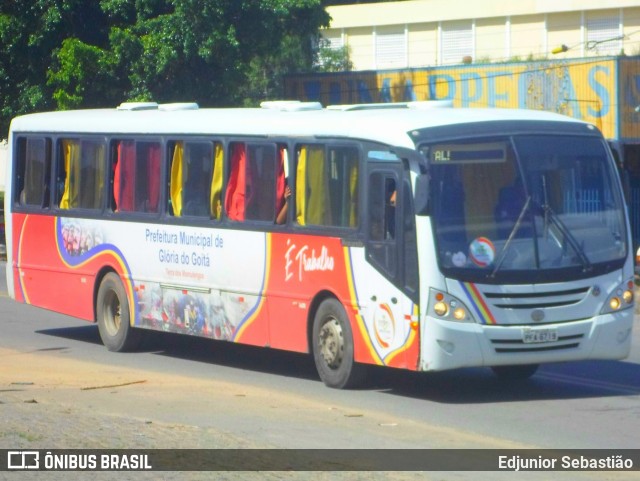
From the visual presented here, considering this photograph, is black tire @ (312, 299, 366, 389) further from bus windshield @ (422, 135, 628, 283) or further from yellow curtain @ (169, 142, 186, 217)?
yellow curtain @ (169, 142, 186, 217)

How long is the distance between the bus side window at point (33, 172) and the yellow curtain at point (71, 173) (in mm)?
312

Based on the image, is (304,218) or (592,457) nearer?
(592,457)

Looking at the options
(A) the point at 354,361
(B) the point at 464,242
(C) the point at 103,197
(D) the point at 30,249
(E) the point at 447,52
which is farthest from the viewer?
(E) the point at 447,52

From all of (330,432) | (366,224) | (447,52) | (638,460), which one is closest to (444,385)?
(366,224)

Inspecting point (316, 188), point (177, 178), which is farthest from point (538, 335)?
point (177, 178)

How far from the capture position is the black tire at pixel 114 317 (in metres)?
14.7

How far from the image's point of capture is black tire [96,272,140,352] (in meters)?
14.7

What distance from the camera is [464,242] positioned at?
10898 millimetres

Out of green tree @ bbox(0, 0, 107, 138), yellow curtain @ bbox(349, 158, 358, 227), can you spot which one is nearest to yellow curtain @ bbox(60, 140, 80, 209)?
yellow curtain @ bbox(349, 158, 358, 227)

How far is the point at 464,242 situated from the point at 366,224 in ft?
3.18

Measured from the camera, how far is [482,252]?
10906mm

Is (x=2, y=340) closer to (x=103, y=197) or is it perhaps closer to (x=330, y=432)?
(x=103, y=197)

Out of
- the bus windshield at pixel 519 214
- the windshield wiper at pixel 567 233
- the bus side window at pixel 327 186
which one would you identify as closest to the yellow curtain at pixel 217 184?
the bus side window at pixel 327 186

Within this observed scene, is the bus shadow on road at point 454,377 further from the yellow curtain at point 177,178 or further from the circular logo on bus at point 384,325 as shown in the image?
the yellow curtain at point 177,178
